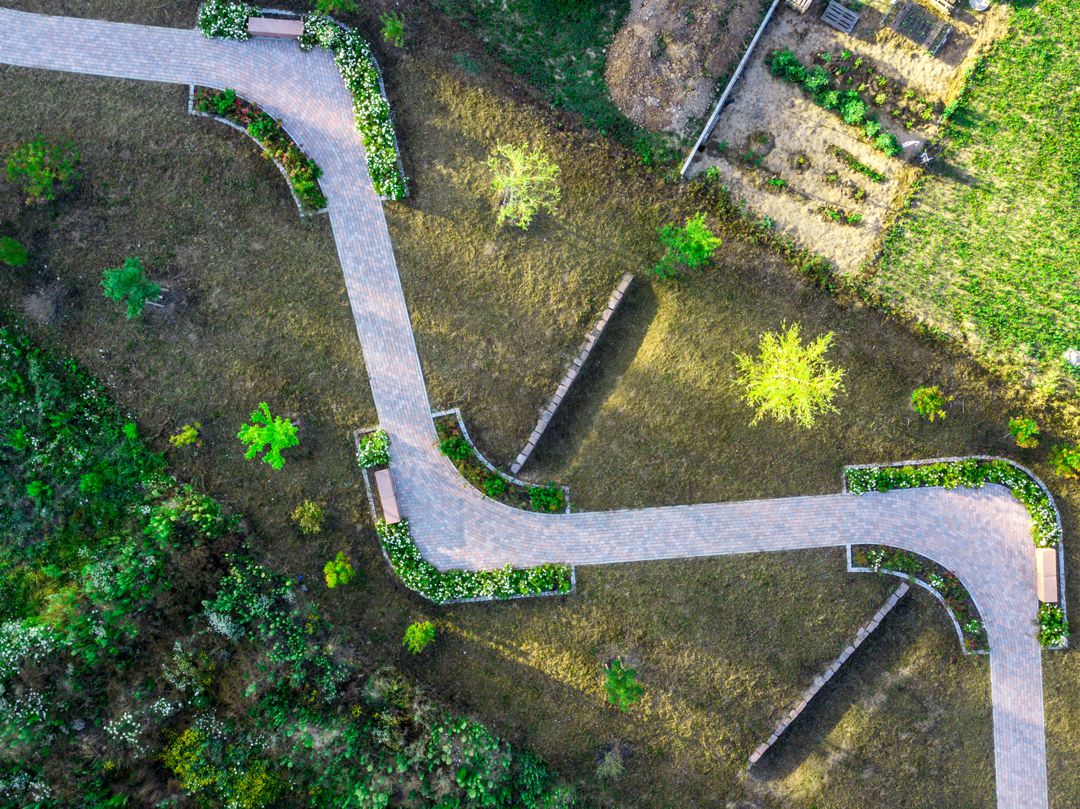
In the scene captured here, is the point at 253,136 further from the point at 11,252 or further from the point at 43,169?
the point at 11,252

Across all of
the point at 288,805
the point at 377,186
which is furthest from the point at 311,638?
the point at 377,186

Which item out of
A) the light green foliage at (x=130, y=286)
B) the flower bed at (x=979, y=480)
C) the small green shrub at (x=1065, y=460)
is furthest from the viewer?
the flower bed at (x=979, y=480)

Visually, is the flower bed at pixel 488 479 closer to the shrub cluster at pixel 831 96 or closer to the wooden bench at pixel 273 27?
the wooden bench at pixel 273 27

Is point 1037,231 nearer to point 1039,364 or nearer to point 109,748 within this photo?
point 1039,364

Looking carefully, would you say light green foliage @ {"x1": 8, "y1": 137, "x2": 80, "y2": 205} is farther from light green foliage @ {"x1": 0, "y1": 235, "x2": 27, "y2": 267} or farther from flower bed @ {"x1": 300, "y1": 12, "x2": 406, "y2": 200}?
flower bed @ {"x1": 300, "y1": 12, "x2": 406, "y2": 200}

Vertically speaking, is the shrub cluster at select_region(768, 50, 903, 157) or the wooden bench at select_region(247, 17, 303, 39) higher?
the shrub cluster at select_region(768, 50, 903, 157)

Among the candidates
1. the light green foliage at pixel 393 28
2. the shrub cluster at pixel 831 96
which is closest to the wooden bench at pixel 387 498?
the light green foliage at pixel 393 28

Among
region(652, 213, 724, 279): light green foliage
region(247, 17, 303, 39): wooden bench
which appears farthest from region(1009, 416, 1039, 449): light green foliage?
region(247, 17, 303, 39): wooden bench
